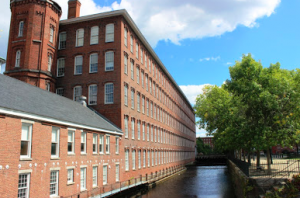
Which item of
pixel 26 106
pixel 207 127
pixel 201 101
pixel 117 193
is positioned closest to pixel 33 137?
pixel 26 106

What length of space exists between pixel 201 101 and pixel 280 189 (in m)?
46.8

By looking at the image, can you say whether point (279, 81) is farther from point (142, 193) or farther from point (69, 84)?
point (69, 84)

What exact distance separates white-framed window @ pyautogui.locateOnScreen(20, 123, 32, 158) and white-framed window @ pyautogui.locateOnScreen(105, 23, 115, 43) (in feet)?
63.9

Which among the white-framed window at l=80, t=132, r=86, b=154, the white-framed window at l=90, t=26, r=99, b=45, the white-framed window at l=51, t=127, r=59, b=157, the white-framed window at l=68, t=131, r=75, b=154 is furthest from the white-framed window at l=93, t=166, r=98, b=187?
the white-framed window at l=90, t=26, r=99, b=45

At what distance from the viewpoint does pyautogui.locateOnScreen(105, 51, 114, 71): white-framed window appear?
32381mm

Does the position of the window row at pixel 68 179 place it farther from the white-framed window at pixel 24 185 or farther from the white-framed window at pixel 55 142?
the white-framed window at pixel 55 142

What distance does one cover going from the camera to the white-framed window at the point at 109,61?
3238 cm

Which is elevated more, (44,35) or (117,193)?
(44,35)

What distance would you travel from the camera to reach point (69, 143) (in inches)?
770

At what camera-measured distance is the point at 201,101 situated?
63406 mm

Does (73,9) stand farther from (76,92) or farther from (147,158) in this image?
(147,158)

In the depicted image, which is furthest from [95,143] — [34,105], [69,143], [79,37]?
[79,37]

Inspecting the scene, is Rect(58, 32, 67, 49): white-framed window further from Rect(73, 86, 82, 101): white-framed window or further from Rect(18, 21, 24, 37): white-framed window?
Rect(73, 86, 82, 101): white-framed window

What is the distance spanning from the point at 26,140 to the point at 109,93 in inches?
657
